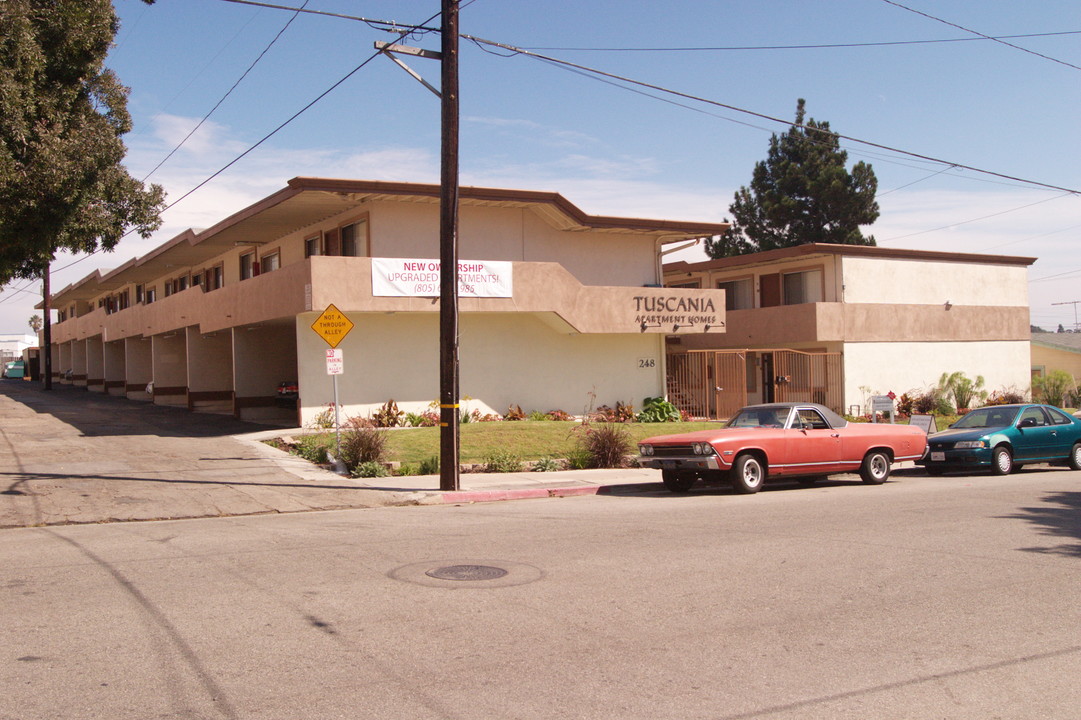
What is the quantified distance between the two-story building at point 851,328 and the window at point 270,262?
1346 centimetres

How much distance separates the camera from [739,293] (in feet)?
125

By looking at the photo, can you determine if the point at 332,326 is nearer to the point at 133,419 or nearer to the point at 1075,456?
the point at 133,419

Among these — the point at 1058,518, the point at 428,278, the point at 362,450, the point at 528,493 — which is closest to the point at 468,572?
the point at 528,493

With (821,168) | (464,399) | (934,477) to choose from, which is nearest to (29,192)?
(464,399)

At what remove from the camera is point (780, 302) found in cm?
3562

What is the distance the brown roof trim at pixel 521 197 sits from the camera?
2366 cm

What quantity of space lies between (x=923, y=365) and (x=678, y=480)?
2203cm

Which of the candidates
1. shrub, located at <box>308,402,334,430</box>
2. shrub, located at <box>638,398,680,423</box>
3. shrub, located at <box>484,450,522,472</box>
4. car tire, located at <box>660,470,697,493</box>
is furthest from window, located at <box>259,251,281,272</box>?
car tire, located at <box>660,470,697,493</box>

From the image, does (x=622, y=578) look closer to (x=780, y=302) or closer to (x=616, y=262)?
(x=616, y=262)

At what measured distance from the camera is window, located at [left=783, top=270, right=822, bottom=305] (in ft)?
112

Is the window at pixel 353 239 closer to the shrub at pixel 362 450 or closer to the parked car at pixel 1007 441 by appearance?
the shrub at pixel 362 450

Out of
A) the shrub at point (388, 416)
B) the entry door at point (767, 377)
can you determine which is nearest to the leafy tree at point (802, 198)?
the entry door at point (767, 377)

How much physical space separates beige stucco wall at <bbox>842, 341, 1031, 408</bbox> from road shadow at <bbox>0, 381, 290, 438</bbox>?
19.4 m

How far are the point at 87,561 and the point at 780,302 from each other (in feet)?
97.9
